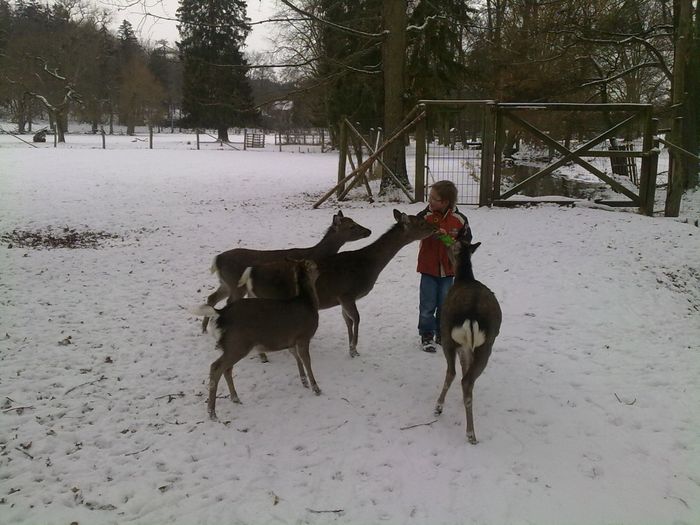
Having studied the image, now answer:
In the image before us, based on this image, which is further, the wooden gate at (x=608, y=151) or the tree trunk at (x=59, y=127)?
the tree trunk at (x=59, y=127)

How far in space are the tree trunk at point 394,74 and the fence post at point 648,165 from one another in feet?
17.4

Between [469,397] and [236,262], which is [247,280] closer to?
[236,262]

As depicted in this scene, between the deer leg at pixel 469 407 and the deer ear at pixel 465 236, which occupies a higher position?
the deer ear at pixel 465 236

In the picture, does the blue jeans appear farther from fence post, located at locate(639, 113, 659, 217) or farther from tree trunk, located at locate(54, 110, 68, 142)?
tree trunk, located at locate(54, 110, 68, 142)

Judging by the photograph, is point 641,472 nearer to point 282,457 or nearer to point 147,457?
point 282,457

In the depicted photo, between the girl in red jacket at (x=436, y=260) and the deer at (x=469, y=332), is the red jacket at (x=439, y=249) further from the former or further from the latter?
the deer at (x=469, y=332)

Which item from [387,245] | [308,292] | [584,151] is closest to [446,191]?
[387,245]

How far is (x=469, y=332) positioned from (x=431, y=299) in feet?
5.43

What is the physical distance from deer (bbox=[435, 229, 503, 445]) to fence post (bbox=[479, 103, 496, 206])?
745 cm

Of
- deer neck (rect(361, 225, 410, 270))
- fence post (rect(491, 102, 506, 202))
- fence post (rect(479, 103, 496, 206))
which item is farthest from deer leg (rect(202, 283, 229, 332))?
fence post (rect(491, 102, 506, 202))

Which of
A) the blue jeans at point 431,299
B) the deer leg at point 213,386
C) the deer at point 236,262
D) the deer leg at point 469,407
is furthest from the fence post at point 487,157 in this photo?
the deer leg at point 213,386

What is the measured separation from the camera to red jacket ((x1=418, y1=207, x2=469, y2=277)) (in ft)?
18.2

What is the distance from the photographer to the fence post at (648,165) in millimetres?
11062

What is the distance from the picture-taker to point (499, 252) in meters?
8.87
